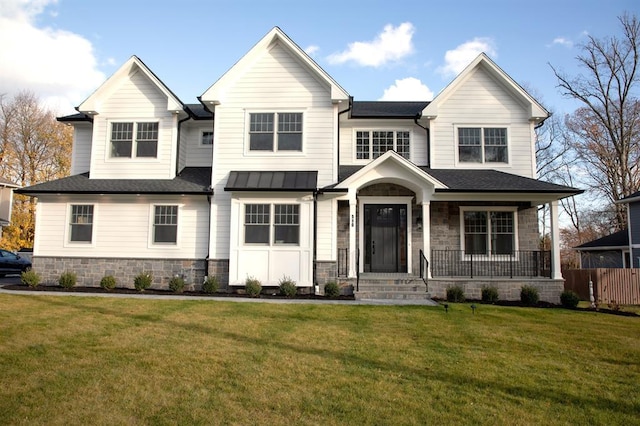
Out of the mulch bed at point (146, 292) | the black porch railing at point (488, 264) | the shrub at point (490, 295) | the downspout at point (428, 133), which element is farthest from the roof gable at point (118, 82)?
the shrub at point (490, 295)

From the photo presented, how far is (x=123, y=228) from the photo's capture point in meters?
14.4

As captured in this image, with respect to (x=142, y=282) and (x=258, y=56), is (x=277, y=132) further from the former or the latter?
(x=142, y=282)

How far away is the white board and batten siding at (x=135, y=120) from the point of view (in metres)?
14.9

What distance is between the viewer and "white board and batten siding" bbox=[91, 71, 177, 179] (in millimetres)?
14875

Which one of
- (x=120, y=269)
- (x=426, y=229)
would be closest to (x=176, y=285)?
(x=120, y=269)

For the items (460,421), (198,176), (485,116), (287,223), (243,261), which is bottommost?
(460,421)

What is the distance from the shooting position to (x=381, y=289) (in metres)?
12.8

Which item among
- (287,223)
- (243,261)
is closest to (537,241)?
(287,223)

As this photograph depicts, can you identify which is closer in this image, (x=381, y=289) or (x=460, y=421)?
(x=460, y=421)

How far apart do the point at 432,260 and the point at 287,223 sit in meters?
4.92

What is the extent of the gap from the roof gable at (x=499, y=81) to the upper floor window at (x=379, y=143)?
1.26 metres

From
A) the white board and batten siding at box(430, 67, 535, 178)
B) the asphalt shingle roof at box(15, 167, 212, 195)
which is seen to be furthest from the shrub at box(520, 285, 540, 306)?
the asphalt shingle roof at box(15, 167, 212, 195)

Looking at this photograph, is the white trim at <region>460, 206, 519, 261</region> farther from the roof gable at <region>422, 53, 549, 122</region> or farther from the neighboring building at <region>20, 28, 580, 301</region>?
the roof gable at <region>422, 53, 549, 122</region>

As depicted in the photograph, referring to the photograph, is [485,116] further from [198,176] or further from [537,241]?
[198,176]
